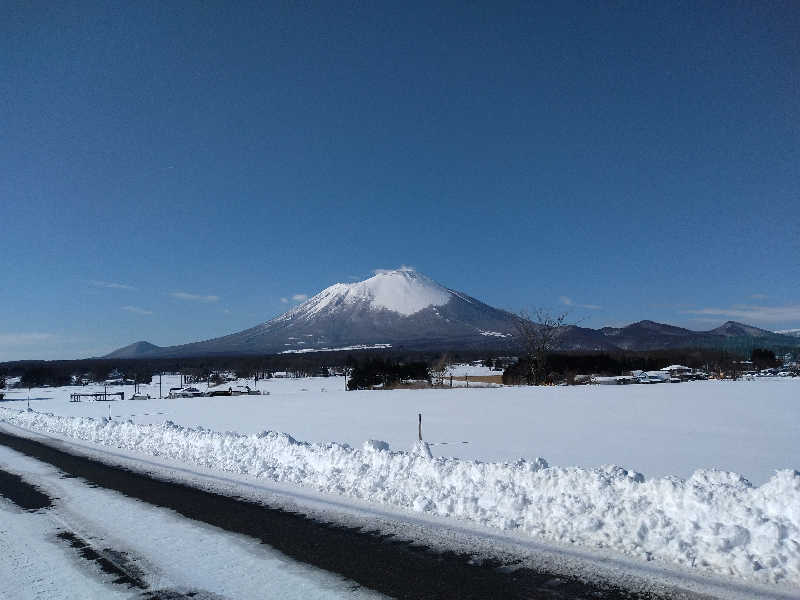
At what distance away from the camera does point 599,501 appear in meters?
8.12

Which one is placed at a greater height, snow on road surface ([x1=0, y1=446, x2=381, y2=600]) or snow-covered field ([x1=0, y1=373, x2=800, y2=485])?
snow on road surface ([x1=0, y1=446, x2=381, y2=600])

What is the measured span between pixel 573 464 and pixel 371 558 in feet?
26.7

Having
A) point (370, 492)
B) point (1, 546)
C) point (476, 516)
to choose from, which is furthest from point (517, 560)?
point (1, 546)

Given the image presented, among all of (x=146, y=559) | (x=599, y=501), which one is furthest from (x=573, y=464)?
(x=146, y=559)

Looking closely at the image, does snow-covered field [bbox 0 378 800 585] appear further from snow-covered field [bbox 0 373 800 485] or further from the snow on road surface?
the snow on road surface

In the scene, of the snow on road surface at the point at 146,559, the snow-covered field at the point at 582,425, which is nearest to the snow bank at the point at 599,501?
the snow on road surface at the point at 146,559

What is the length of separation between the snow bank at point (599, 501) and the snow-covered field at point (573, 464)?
2 cm

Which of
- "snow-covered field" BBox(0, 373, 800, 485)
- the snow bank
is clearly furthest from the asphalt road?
"snow-covered field" BBox(0, 373, 800, 485)

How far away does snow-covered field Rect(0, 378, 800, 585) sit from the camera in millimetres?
6945

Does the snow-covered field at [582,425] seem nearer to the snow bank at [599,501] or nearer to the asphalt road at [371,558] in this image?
the snow bank at [599,501]

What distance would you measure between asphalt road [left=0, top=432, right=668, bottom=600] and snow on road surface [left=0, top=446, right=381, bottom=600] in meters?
0.28

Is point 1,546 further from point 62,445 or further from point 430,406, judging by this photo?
point 430,406

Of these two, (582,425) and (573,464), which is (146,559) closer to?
(573,464)

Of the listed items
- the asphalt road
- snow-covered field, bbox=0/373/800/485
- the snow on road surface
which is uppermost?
the snow on road surface
